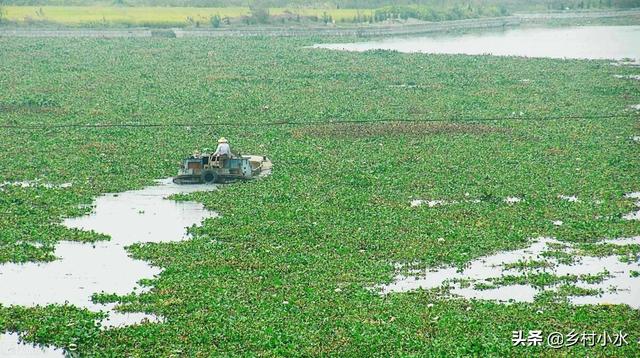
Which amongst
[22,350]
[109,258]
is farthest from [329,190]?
[22,350]

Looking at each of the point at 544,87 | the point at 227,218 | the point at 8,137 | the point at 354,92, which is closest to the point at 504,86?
the point at 544,87

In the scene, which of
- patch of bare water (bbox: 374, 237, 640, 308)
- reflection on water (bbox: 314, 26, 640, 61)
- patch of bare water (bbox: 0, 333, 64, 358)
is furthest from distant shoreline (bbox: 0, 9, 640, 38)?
patch of bare water (bbox: 0, 333, 64, 358)

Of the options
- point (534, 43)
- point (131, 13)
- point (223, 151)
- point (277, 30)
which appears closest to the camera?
point (223, 151)

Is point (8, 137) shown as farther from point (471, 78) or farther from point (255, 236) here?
point (471, 78)

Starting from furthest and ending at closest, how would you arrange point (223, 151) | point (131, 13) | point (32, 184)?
point (131, 13), point (223, 151), point (32, 184)

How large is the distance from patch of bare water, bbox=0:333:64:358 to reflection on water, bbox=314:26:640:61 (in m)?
63.2

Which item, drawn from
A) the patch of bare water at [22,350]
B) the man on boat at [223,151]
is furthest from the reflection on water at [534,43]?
the patch of bare water at [22,350]

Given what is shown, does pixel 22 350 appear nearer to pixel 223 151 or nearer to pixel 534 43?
pixel 223 151

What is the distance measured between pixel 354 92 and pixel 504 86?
27.9ft

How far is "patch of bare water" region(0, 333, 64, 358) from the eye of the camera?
788 inches

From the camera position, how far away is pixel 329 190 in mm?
32562

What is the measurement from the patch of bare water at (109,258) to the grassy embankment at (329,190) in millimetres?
474

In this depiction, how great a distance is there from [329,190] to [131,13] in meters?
86.6

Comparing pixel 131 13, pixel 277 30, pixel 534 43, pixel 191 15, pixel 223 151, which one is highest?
pixel 223 151
